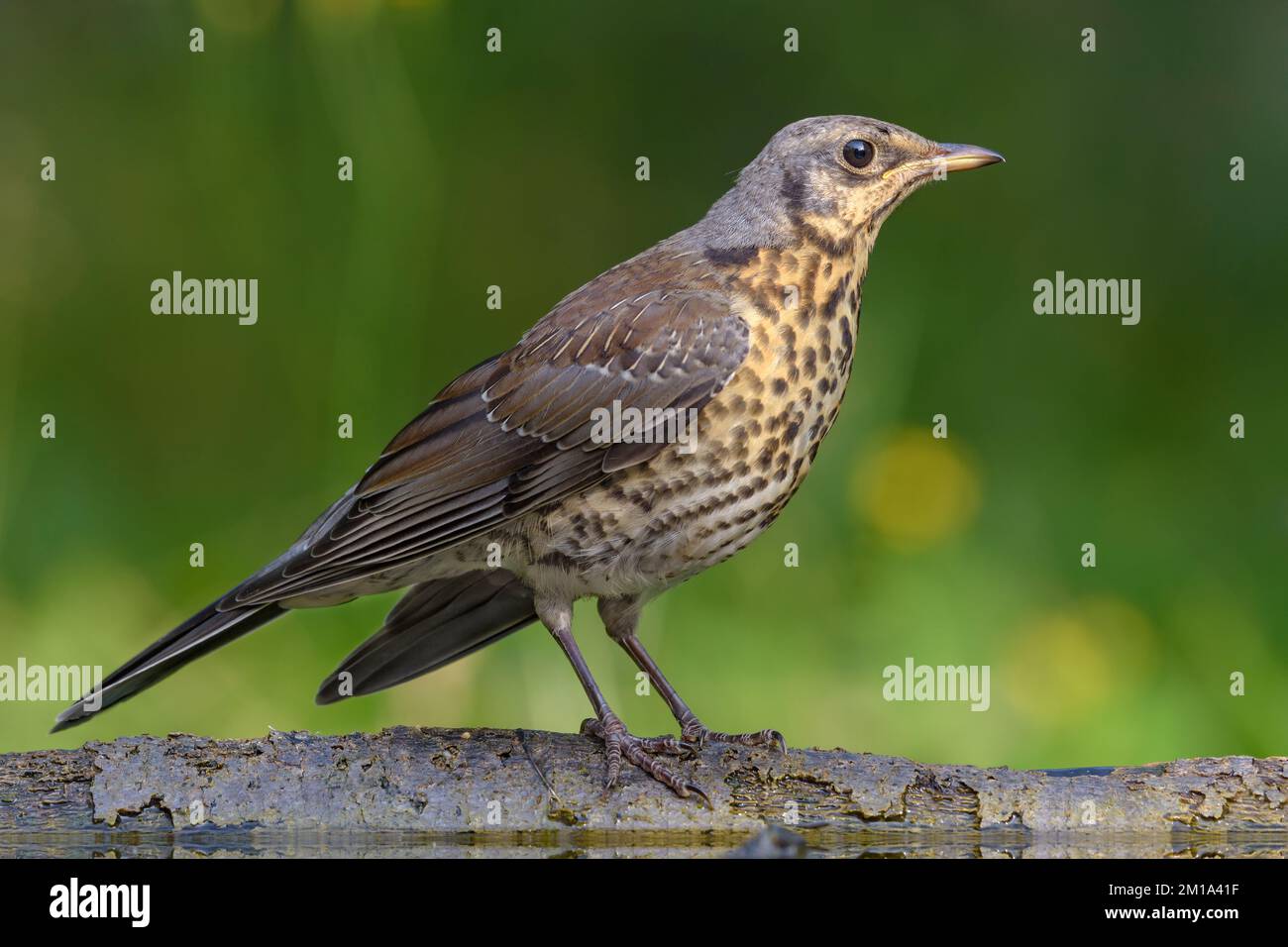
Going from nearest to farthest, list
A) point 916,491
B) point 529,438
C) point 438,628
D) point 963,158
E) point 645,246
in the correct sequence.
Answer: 1. point 529,438
2. point 963,158
3. point 438,628
4. point 916,491
5. point 645,246

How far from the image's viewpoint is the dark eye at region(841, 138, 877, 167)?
5.32m

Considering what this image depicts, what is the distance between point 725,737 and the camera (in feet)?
17.2

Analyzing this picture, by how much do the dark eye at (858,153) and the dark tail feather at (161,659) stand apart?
2.31 metres

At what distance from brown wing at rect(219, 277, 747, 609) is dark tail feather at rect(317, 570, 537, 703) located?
1.33 ft

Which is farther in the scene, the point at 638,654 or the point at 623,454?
the point at 638,654

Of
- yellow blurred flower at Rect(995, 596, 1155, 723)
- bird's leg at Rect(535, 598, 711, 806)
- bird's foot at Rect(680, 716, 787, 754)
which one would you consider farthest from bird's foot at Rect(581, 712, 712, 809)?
yellow blurred flower at Rect(995, 596, 1155, 723)

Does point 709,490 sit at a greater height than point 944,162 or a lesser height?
lesser

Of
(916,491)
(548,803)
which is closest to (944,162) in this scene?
(916,491)

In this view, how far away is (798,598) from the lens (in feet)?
22.3

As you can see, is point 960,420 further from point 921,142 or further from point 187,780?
point 187,780

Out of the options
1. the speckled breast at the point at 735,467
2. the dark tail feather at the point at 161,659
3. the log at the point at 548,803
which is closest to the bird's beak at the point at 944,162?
the speckled breast at the point at 735,467

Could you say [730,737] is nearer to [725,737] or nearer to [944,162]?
[725,737]

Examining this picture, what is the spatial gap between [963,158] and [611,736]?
6.98ft

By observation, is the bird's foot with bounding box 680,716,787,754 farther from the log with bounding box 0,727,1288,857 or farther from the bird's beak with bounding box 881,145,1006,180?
the bird's beak with bounding box 881,145,1006,180
